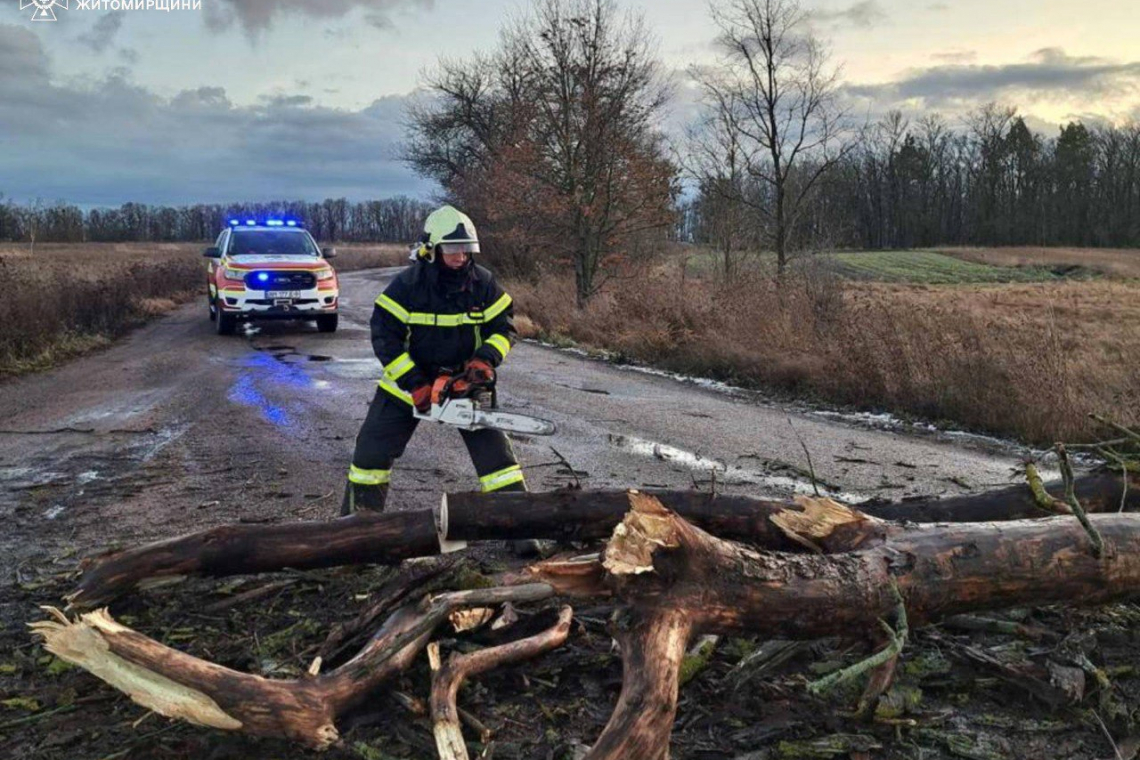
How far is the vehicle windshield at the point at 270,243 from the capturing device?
1470 cm

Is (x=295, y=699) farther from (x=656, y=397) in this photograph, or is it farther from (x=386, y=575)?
(x=656, y=397)

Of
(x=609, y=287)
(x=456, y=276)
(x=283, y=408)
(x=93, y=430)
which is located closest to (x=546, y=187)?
(x=609, y=287)

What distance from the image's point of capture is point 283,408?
325 inches

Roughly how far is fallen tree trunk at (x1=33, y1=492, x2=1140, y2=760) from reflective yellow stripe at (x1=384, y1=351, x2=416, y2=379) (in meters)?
1.65

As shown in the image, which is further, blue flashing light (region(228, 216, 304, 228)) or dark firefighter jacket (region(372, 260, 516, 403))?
blue flashing light (region(228, 216, 304, 228))

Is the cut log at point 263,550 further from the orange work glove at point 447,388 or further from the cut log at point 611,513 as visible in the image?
the orange work glove at point 447,388

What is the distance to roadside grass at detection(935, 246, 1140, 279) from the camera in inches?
1655

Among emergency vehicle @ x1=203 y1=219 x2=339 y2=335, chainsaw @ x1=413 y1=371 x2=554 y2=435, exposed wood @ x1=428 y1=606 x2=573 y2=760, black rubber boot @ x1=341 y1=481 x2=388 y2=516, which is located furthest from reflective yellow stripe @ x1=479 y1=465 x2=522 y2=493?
emergency vehicle @ x1=203 y1=219 x2=339 y2=335

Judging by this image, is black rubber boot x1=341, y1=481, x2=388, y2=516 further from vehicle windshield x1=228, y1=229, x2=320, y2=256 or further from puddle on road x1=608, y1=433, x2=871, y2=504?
vehicle windshield x1=228, y1=229, x2=320, y2=256

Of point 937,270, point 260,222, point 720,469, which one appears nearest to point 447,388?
point 720,469

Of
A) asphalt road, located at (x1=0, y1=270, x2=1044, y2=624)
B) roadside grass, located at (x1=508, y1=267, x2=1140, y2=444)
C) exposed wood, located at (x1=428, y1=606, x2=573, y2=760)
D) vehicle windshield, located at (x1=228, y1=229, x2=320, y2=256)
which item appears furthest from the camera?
vehicle windshield, located at (x1=228, y1=229, x2=320, y2=256)

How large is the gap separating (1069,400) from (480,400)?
19.1 feet

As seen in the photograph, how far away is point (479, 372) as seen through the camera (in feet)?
14.6

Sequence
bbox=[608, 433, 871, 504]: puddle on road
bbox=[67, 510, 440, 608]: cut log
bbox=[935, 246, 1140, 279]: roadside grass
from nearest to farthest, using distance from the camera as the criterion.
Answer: bbox=[67, 510, 440, 608]: cut log
bbox=[608, 433, 871, 504]: puddle on road
bbox=[935, 246, 1140, 279]: roadside grass
